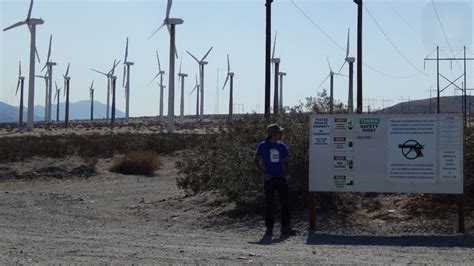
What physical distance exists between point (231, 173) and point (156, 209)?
3.33 metres

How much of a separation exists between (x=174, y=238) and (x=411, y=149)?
15.8 feet

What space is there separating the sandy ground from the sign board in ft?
3.11

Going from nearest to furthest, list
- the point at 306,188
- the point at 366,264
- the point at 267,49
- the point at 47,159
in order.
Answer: the point at 366,264
the point at 306,188
the point at 267,49
the point at 47,159

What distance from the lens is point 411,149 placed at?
51.2 ft

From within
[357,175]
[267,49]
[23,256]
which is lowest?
[23,256]

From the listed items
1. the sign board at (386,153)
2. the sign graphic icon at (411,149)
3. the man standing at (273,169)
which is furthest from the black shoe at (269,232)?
the sign graphic icon at (411,149)

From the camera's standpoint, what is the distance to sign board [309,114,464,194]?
15.5 meters

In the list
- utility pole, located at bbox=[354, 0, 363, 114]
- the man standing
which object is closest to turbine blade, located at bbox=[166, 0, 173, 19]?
utility pole, located at bbox=[354, 0, 363, 114]

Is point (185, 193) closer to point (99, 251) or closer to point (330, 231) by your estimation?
point (330, 231)

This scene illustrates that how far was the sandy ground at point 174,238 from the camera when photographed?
39.5 feet

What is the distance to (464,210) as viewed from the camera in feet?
54.3

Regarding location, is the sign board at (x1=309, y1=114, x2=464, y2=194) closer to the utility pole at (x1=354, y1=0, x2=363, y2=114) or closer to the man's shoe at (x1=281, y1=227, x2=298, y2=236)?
the man's shoe at (x1=281, y1=227, x2=298, y2=236)

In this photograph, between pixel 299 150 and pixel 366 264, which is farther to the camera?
pixel 299 150

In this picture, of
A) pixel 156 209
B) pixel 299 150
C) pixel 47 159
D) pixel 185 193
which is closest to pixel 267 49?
pixel 185 193
